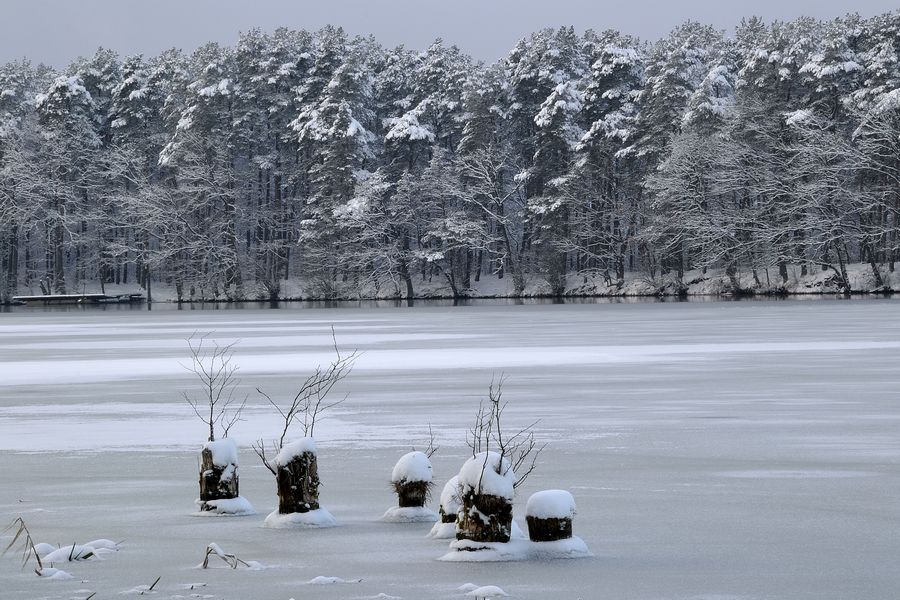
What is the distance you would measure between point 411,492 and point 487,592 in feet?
7.35

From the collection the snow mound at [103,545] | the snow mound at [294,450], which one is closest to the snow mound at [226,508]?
the snow mound at [294,450]

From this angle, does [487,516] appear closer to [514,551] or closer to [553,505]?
[514,551]

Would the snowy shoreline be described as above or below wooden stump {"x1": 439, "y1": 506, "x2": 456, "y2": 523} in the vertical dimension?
above

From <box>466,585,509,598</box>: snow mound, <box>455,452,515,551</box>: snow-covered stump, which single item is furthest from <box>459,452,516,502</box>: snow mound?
<box>466,585,509,598</box>: snow mound

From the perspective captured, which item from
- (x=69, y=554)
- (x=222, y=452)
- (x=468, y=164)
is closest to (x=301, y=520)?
(x=222, y=452)

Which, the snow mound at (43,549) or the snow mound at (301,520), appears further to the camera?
the snow mound at (301,520)

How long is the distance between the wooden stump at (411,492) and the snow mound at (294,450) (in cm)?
73

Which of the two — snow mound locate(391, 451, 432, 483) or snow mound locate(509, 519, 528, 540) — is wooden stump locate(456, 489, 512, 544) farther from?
snow mound locate(391, 451, 432, 483)

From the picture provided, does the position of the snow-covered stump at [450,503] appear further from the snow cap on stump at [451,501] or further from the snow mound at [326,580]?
the snow mound at [326,580]


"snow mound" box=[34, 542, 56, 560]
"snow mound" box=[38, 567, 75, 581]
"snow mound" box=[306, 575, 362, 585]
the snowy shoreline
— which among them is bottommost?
"snow mound" box=[306, 575, 362, 585]

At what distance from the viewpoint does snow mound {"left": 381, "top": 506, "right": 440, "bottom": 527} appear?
8.79m

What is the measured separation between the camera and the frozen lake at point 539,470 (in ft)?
23.2

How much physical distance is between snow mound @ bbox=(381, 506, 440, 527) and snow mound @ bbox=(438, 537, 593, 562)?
1.14 m

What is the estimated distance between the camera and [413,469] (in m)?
8.71
